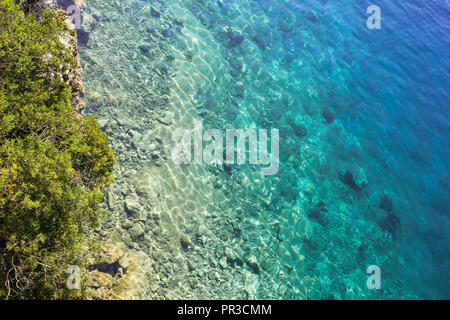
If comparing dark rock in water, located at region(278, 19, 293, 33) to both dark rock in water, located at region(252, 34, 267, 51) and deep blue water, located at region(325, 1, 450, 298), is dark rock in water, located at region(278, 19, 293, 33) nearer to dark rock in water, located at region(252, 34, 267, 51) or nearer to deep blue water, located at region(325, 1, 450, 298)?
dark rock in water, located at region(252, 34, 267, 51)

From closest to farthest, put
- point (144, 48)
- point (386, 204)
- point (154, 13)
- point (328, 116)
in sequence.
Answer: point (144, 48) < point (386, 204) < point (154, 13) < point (328, 116)

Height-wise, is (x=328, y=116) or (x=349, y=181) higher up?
(x=328, y=116)

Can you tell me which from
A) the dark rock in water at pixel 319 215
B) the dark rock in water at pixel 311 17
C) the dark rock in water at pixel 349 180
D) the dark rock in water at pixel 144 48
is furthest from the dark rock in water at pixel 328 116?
the dark rock in water at pixel 144 48

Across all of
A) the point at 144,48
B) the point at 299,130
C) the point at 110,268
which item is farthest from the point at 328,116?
the point at 110,268

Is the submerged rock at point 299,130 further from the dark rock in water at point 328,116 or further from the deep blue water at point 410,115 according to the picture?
the deep blue water at point 410,115

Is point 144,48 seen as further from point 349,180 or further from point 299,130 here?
point 349,180
